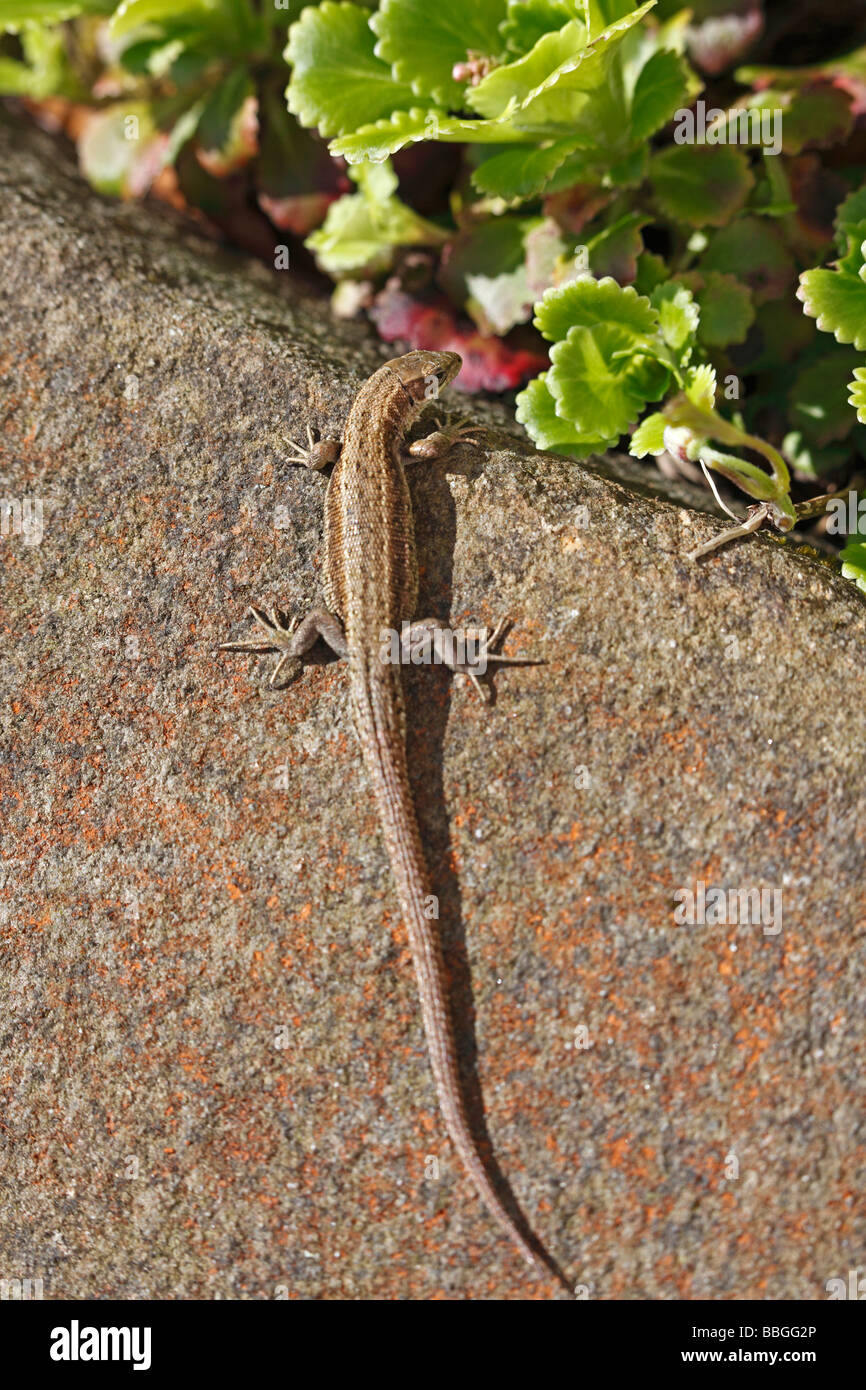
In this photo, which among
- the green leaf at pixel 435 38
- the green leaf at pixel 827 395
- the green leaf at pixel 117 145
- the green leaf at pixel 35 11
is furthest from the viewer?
the green leaf at pixel 117 145

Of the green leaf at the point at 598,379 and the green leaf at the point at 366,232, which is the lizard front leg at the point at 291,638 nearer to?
the green leaf at the point at 598,379

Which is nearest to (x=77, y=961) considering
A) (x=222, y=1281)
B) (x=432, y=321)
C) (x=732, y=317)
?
(x=222, y=1281)

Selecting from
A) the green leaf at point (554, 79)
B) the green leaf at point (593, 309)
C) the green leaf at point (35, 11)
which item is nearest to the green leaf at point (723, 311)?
the green leaf at point (593, 309)

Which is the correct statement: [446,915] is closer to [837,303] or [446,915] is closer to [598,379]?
[598,379]

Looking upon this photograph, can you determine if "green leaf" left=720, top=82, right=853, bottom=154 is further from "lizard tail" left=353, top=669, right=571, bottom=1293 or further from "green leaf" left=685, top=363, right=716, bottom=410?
"lizard tail" left=353, top=669, right=571, bottom=1293

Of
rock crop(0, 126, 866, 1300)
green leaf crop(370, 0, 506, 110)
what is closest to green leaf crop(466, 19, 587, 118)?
green leaf crop(370, 0, 506, 110)

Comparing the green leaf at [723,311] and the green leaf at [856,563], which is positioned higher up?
the green leaf at [723,311]
